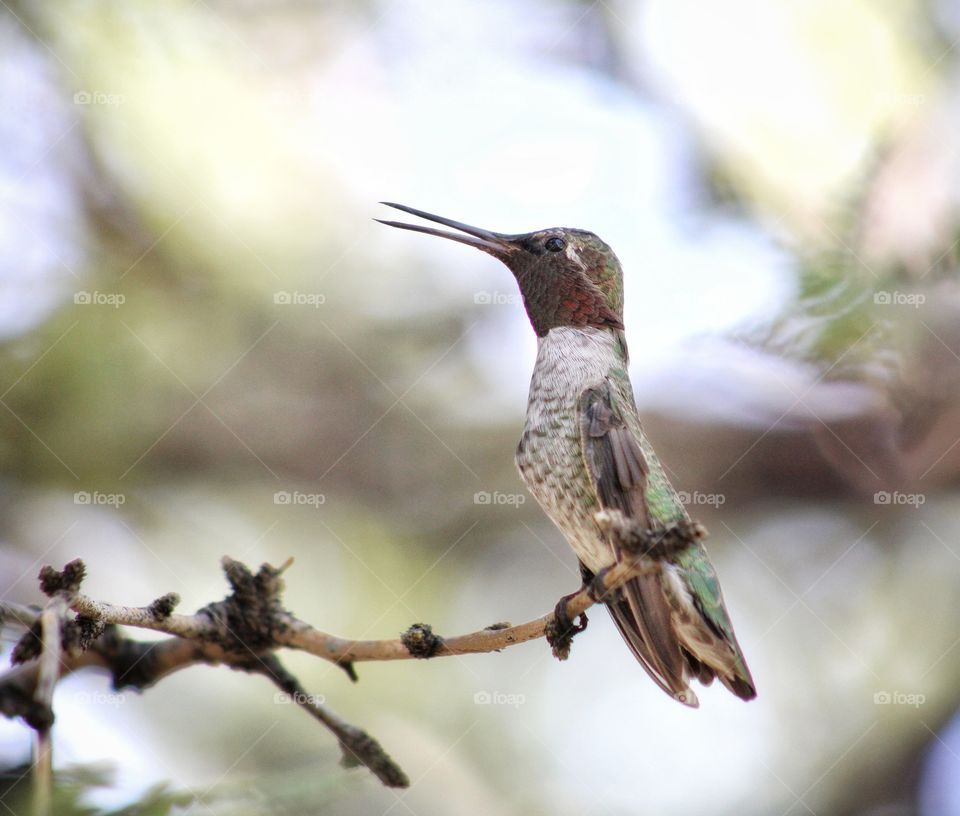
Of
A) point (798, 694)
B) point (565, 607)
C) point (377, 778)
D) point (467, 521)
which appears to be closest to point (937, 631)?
point (798, 694)

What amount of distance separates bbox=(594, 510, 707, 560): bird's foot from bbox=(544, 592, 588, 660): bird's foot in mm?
639

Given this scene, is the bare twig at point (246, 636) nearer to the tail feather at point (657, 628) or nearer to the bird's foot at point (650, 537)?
the bird's foot at point (650, 537)

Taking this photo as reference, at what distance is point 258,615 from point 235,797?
→ 2.25 ft

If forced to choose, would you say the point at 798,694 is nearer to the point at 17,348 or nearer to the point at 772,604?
the point at 772,604

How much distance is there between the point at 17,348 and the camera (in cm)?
390

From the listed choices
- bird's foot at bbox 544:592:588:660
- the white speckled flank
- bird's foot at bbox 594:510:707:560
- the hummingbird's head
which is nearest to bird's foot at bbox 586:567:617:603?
bird's foot at bbox 594:510:707:560

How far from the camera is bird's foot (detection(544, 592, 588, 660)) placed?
2428 millimetres

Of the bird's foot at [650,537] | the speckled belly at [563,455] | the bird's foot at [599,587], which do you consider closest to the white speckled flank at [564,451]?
the speckled belly at [563,455]

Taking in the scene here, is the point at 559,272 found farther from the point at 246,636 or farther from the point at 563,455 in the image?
the point at 246,636

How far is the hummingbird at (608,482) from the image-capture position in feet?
8.46

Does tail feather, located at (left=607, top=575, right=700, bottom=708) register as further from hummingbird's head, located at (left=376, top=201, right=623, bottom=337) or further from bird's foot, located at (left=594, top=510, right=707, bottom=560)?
hummingbird's head, located at (left=376, top=201, right=623, bottom=337)

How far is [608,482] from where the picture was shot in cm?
271

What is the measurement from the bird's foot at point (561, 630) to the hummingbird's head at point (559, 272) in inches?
46.9

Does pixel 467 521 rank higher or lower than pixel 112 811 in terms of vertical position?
higher
